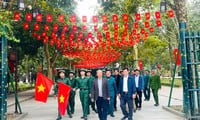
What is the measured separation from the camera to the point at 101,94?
10.6 m

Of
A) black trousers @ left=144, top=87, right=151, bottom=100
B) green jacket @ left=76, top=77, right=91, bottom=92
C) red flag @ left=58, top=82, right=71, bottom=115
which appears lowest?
black trousers @ left=144, top=87, right=151, bottom=100

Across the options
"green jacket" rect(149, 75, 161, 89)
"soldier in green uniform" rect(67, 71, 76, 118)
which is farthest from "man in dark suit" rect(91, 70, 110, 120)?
"green jacket" rect(149, 75, 161, 89)

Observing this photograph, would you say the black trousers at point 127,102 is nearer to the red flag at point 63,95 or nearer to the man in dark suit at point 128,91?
the man in dark suit at point 128,91

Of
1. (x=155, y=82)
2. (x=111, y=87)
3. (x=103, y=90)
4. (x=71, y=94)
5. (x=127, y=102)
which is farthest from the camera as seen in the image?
(x=155, y=82)

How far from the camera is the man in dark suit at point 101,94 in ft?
34.8

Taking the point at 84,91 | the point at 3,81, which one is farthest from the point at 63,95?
the point at 3,81

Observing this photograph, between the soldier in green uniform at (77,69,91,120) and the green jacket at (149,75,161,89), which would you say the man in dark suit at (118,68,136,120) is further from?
the green jacket at (149,75,161,89)

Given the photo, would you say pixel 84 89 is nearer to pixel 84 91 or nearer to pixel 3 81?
pixel 84 91

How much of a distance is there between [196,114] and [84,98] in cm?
386

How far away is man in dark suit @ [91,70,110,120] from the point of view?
34.8ft

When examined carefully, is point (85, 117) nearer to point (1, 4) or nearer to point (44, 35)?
point (1, 4)

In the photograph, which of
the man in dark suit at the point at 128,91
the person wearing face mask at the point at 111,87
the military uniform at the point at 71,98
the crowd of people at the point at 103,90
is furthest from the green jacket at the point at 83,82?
the man in dark suit at the point at 128,91

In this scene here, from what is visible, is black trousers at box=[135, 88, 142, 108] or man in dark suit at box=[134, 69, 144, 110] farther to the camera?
black trousers at box=[135, 88, 142, 108]

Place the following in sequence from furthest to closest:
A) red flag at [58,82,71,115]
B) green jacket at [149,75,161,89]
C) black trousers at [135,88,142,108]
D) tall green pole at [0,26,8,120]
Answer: green jacket at [149,75,161,89] → black trousers at [135,88,142,108] → red flag at [58,82,71,115] → tall green pole at [0,26,8,120]
